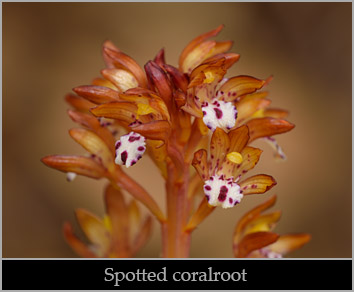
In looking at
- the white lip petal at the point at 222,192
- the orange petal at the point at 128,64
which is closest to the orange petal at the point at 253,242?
the white lip petal at the point at 222,192

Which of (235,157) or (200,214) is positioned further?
(200,214)

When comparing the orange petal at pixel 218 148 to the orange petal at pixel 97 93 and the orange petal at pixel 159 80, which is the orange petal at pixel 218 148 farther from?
the orange petal at pixel 97 93

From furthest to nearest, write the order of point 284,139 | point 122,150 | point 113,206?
→ point 284,139, point 113,206, point 122,150

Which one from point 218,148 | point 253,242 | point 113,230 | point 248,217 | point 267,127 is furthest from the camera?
point 113,230

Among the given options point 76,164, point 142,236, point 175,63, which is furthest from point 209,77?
point 175,63

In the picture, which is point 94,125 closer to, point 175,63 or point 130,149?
point 130,149

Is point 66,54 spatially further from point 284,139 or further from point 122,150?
point 122,150

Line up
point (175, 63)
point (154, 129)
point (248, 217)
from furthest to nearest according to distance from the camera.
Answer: point (175, 63), point (248, 217), point (154, 129)

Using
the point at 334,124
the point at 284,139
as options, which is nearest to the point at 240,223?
the point at 284,139
